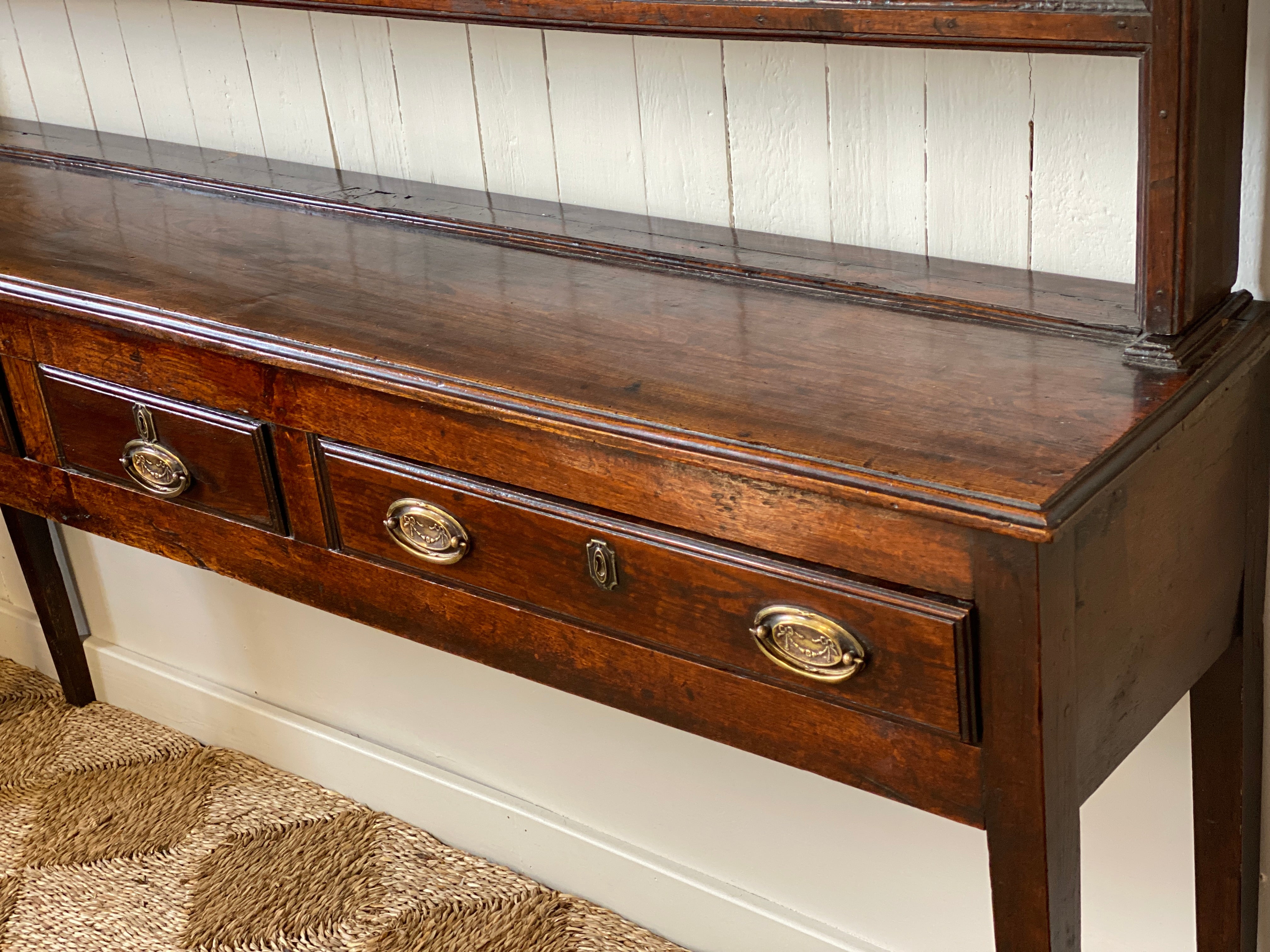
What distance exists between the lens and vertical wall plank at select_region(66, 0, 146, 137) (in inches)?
74.2

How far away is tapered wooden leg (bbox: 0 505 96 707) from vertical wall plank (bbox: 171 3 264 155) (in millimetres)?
743

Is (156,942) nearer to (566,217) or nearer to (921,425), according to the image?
(566,217)

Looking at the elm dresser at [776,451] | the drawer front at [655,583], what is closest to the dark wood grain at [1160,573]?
the elm dresser at [776,451]

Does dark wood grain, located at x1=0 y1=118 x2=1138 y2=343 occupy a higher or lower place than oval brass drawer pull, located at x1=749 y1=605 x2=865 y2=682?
higher

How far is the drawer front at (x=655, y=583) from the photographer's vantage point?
975mm

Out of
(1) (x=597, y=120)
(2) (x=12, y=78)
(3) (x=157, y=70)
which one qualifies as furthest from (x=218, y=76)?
(1) (x=597, y=120)

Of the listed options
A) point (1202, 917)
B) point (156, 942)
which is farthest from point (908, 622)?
point (156, 942)

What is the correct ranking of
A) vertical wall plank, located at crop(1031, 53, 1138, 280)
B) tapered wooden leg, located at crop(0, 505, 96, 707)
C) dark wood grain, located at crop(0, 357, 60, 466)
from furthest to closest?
tapered wooden leg, located at crop(0, 505, 96, 707) < dark wood grain, located at crop(0, 357, 60, 466) < vertical wall plank, located at crop(1031, 53, 1138, 280)

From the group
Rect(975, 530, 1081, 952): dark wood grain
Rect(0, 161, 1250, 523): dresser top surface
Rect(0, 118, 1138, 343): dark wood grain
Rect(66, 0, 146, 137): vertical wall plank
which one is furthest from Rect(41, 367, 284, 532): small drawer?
Rect(975, 530, 1081, 952): dark wood grain

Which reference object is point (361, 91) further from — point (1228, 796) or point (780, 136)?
point (1228, 796)

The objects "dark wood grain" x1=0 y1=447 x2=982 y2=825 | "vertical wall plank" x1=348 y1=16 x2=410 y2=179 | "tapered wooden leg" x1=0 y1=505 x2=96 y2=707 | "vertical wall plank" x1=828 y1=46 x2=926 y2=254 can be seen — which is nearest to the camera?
"dark wood grain" x1=0 y1=447 x2=982 y2=825

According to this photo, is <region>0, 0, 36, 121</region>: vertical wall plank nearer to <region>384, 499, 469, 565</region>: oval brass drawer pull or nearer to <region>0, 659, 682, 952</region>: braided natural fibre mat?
<region>0, 659, 682, 952</region>: braided natural fibre mat

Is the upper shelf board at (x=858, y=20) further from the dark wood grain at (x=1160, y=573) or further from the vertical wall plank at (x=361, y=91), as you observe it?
the vertical wall plank at (x=361, y=91)

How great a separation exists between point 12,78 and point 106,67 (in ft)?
0.76
